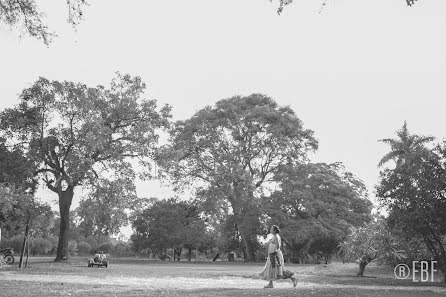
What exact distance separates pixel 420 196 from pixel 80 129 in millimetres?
20335

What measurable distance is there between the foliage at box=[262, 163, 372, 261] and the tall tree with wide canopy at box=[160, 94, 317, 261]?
175cm

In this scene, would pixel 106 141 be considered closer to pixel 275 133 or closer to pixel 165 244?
pixel 275 133

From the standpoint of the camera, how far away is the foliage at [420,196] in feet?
59.8

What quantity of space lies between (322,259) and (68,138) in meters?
34.0

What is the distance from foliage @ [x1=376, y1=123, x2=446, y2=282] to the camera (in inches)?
717

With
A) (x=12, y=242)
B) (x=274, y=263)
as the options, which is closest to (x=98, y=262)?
(x=274, y=263)

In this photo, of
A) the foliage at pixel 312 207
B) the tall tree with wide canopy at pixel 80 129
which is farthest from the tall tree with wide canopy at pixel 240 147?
the tall tree with wide canopy at pixel 80 129

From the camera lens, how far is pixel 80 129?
30.5 meters

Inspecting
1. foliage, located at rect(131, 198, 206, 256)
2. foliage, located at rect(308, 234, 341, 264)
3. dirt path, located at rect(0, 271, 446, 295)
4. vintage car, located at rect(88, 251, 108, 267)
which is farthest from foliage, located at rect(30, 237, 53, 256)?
dirt path, located at rect(0, 271, 446, 295)

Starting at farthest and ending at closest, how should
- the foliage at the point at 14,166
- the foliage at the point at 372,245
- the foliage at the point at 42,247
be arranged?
the foliage at the point at 42,247 → the foliage at the point at 14,166 → the foliage at the point at 372,245

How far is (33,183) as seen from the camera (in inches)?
1283

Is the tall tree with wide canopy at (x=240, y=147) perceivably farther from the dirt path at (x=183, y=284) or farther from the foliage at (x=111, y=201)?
the dirt path at (x=183, y=284)

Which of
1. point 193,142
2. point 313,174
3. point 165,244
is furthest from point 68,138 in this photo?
point 165,244

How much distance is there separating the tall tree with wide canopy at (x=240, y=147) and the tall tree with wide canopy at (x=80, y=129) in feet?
40.8
